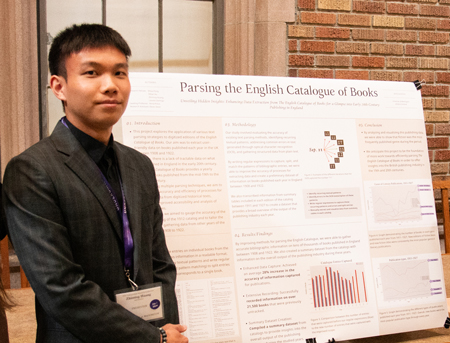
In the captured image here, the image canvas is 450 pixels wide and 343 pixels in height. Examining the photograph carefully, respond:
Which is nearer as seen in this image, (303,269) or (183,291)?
(183,291)

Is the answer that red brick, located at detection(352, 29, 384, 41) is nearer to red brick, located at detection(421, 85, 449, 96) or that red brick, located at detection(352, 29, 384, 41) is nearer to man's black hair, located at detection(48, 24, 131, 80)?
red brick, located at detection(421, 85, 449, 96)

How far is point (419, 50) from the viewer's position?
11.3 feet

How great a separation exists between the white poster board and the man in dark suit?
52 centimetres

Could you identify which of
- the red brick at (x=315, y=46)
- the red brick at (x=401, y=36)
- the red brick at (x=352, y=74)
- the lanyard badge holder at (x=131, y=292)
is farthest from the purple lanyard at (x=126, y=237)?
the red brick at (x=401, y=36)

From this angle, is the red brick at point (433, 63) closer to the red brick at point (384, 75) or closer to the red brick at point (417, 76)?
the red brick at point (417, 76)

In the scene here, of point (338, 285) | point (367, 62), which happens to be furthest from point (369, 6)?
point (338, 285)

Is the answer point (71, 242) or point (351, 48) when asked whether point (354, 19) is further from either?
point (71, 242)

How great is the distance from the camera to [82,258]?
1146 millimetres

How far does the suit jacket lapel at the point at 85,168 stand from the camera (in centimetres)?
116

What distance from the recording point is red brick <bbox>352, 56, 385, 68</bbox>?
333cm

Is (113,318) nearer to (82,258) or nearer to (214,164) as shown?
(82,258)

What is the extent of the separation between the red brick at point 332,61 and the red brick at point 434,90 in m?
0.67

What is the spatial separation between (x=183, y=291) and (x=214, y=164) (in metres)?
0.52

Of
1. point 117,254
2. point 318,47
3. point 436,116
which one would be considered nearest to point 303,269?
point 117,254
